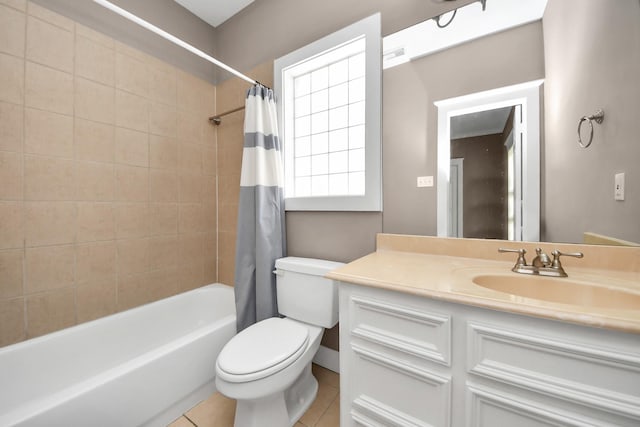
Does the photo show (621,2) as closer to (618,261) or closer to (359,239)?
(618,261)

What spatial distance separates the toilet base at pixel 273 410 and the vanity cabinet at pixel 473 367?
36cm

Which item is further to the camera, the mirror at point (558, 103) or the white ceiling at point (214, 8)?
the white ceiling at point (214, 8)

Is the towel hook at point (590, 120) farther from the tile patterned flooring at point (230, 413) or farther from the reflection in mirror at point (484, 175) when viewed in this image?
the tile patterned flooring at point (230, 413)

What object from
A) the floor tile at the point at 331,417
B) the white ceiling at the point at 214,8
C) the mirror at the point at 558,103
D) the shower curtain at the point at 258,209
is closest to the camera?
the mirror at the point at 558,103

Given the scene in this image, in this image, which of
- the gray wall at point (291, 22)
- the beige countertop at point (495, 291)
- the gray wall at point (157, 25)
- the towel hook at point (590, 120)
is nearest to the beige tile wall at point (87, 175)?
the gray wall at point (157, 25)

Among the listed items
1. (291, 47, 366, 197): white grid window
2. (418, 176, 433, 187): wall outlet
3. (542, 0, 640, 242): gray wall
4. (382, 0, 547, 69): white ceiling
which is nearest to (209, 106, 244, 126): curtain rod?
(291, 47, 366, 197): white grid window

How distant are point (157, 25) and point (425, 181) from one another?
2228 mm

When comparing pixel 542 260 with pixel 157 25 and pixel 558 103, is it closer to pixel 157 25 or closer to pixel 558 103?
pixel 558 103

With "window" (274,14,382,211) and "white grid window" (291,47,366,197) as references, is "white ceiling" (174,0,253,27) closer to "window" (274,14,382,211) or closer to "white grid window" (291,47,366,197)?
"window" (274,14,382,211)

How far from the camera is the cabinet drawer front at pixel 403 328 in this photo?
2.29 ft

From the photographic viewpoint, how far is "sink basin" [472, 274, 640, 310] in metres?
0.73

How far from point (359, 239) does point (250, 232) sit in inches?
29.2

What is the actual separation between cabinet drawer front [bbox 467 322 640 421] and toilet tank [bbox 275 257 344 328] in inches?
29.7

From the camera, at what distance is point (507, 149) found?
3.48 ft
